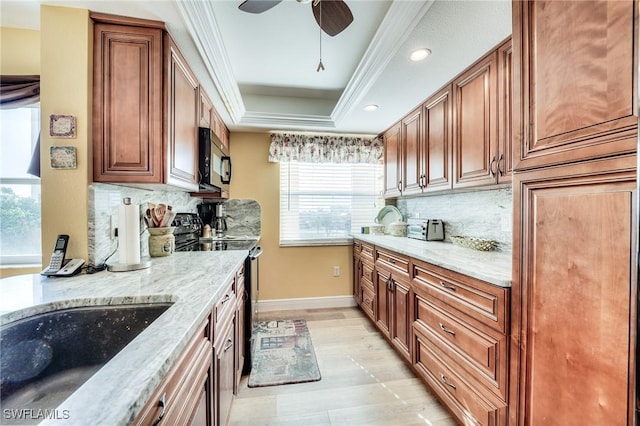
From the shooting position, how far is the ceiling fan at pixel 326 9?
128 centimetres

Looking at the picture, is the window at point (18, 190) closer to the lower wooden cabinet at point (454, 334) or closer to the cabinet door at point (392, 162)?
the lower wooden cabinet at point (454, 334)

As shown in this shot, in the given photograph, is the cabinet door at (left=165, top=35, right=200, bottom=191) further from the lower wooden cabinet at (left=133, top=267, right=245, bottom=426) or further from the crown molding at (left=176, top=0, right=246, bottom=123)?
the lower wooden cabinet at (left=133, top=267, right=245, bottom=426)

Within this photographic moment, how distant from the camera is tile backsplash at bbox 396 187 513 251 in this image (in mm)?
1919

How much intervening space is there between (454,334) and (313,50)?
91.1 inches

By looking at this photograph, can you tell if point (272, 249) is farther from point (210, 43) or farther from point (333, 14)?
point (333, 14)

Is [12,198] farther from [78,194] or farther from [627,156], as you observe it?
[627,156]

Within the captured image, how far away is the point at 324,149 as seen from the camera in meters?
3.32

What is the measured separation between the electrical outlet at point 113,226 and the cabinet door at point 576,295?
6.85 feet

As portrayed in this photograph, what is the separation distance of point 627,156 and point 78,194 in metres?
2.24

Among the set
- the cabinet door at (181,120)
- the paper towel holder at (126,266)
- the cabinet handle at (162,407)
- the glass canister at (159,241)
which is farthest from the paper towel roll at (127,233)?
the cabinet handle at (162,407)

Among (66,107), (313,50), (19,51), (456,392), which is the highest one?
(313,50)

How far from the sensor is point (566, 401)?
90 centimetres

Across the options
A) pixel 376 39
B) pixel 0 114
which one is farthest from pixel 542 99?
pixel 0 114

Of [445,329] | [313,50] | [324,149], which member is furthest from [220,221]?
[445,329]
